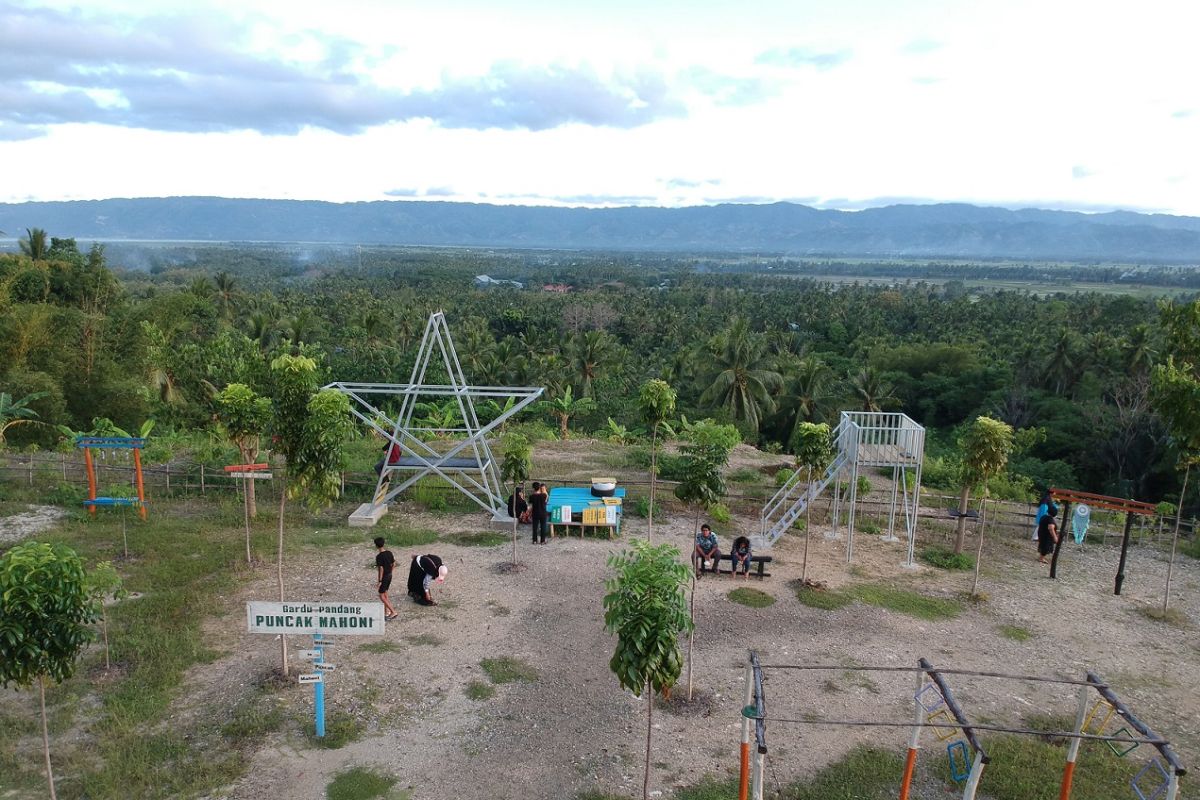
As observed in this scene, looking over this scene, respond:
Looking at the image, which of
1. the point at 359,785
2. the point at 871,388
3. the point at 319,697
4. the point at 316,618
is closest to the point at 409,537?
the point at 316,618

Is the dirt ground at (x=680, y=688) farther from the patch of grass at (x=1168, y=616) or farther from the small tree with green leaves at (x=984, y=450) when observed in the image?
the small tree with green leaves at (x=984, y=450)

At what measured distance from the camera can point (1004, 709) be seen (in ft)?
32.9

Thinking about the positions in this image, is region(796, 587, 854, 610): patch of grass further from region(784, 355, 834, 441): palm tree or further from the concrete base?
region(784, 355, 834, 441): palm tree

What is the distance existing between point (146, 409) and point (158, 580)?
19124mm

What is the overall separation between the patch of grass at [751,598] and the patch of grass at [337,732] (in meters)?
6.58

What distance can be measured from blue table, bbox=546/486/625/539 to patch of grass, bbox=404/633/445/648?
5.11m

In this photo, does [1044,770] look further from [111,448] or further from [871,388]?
[871,388]

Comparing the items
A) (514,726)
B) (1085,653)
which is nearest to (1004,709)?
(1085,653)

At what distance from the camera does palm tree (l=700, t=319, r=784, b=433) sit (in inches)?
1351

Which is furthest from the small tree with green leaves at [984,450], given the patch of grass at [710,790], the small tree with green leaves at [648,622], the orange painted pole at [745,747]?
the small tree with green leaves at [648,622]

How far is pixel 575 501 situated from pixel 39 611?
11.3 meters

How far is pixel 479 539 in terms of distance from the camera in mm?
15820

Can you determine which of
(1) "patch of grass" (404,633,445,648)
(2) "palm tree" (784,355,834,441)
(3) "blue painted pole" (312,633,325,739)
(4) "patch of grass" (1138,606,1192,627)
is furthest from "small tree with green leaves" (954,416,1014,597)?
(2) "palm tree" (784,355,834,441)

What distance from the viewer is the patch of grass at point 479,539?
51.2 ft
